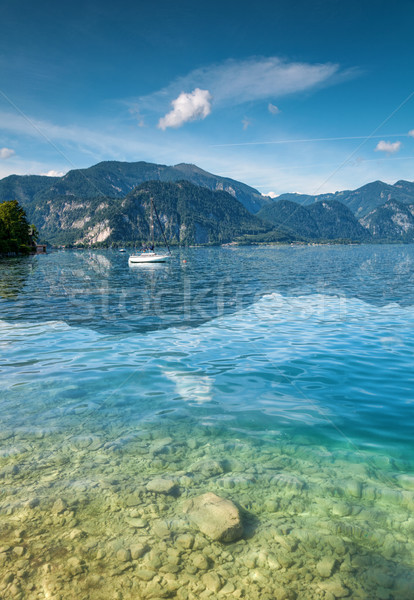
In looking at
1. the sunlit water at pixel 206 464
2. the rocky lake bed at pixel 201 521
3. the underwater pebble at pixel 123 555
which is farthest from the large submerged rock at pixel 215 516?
the underwater pebble at pixel 123 555

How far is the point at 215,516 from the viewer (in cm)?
676

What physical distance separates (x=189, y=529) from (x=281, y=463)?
3.08 metres

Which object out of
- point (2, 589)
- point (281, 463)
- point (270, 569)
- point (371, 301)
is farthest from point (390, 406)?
point (371, 301)

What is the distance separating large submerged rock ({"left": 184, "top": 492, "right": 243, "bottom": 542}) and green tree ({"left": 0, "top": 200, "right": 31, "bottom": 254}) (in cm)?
12805

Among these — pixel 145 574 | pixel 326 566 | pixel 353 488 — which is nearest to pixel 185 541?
pixel 145 574

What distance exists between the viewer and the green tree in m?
122

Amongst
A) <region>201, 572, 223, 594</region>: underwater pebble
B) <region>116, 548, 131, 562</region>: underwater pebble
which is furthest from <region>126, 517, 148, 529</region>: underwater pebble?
<region>201, 572, 223, 594</region>: underwater pebble

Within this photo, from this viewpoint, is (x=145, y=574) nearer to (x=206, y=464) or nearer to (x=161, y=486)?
(x=161, y=486)

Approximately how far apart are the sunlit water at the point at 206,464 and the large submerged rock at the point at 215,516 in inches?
6.0

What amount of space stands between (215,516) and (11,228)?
140 m

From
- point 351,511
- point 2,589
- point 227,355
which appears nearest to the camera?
point 2,589

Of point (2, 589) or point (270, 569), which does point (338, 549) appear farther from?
point (2, 589)

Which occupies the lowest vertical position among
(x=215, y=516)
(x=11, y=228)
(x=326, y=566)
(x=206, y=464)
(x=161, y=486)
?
(x=206, y=464)

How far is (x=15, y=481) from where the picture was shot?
8055 millimetres
